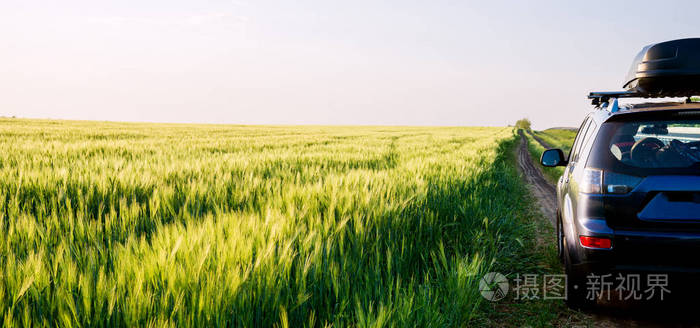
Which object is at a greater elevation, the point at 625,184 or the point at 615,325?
the point at 625,184

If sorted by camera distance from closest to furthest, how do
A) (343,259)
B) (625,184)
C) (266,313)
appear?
1. (266,313)
2. (343,259)
3. (625,184)

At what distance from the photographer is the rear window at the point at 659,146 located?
288cm

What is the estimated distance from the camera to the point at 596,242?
2900 mm

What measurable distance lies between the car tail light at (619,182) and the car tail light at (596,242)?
342mm

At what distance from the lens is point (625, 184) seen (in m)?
2.83

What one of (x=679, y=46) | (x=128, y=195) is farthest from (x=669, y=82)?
(x=128, y=195)

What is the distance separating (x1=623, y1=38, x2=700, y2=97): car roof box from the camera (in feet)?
15.9

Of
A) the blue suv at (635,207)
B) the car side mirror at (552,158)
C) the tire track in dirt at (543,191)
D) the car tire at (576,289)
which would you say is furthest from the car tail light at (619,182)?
the tire track in dirt at (543,191)

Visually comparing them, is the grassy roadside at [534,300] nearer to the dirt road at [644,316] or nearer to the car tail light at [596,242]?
the dirt road at [644,316]

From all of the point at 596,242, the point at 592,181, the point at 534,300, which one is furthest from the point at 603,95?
the point at 534,300

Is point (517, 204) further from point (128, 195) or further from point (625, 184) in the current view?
point (128, 195)

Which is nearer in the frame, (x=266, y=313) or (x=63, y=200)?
(x=266, y=313)

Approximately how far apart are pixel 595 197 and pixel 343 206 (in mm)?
1962

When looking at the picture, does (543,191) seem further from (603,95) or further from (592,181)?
(592,181)
